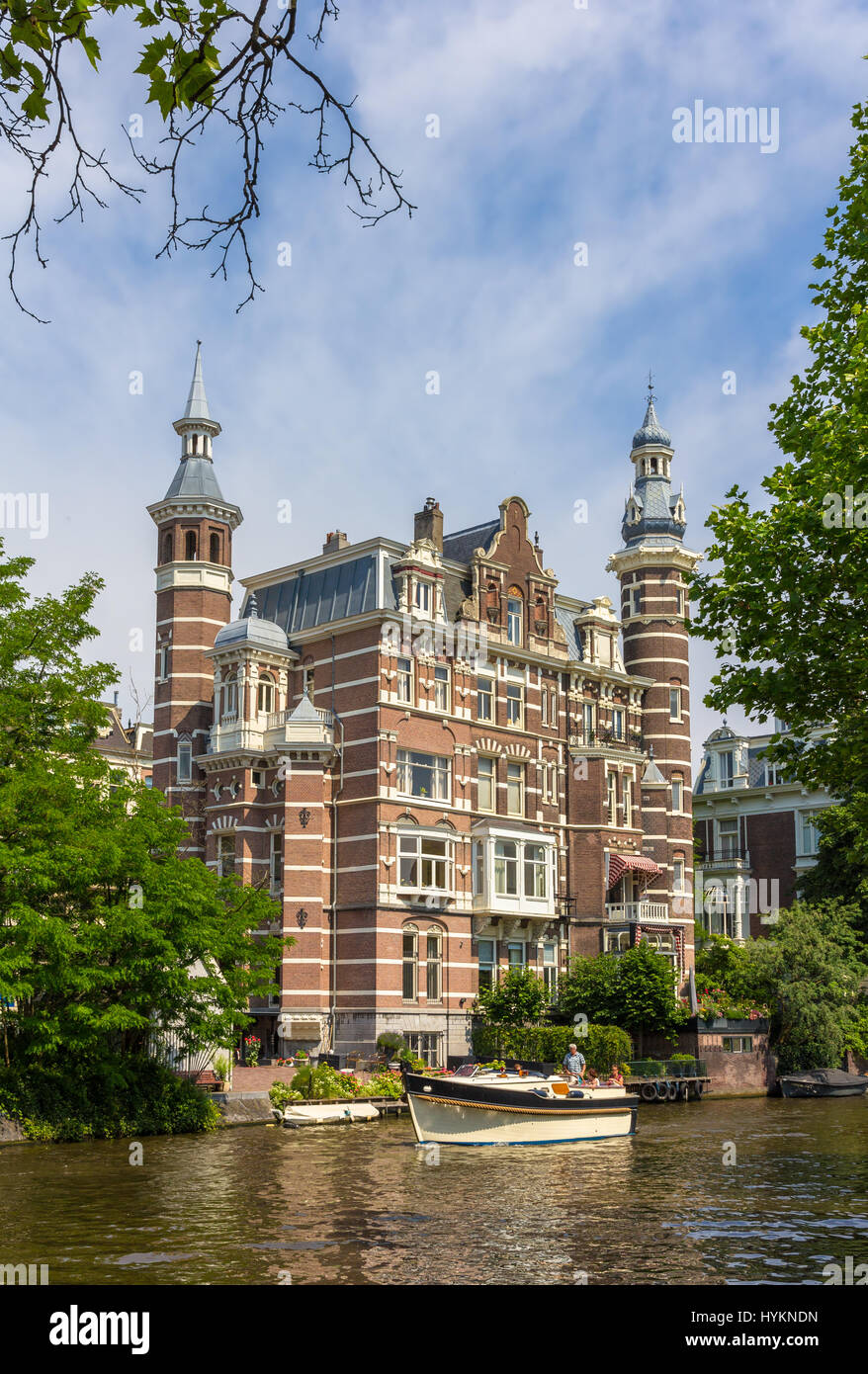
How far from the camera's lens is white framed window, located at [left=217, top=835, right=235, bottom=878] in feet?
164

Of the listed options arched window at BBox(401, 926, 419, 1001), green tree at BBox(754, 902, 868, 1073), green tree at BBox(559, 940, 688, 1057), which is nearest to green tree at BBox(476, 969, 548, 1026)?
green tree at BBox(559, 940, 688, 1057)

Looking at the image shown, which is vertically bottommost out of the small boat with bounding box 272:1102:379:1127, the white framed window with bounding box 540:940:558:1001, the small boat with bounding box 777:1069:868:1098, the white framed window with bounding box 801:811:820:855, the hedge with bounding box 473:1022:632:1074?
the small boat with bounding box 777:1069:868:1098

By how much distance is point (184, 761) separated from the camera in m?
52.8

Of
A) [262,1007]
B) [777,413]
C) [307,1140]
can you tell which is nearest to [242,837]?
[262,1007]

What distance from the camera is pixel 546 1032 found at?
47125 mm

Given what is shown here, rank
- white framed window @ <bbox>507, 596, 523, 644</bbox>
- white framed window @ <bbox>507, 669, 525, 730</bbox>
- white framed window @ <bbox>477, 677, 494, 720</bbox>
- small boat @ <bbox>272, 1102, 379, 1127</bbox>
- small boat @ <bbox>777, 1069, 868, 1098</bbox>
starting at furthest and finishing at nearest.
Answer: white framed window @ <bbox>507, 596, 523, 644</bbox> → white framed window @ <bbox>507, 669, 525, 730</bbox> → white framed window @ <bbox>477, 677, 494, 720</bbox> → small boat @ <bbox>777, 1069, 868, 1098</bbox> → small boat @ <bbox>272, 1102, 379, 1127</bbox>

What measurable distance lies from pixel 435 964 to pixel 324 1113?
11492 mm

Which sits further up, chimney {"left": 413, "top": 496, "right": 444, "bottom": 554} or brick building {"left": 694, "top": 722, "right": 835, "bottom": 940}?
chimney {"left": 413, "top": 496, "right": 444, "bottom": 554}

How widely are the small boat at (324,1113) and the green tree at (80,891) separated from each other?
4102mm

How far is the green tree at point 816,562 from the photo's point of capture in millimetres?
20141

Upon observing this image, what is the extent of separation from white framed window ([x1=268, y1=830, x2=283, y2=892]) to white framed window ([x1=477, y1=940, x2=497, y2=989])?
8.78 meters

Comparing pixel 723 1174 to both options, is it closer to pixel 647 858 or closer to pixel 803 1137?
pixel 803 1137

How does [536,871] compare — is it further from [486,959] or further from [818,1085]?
[818,1085]

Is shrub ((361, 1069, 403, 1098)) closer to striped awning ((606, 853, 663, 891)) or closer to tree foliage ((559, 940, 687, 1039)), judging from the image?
tree foliage ((559, 940, 687, 1039))
